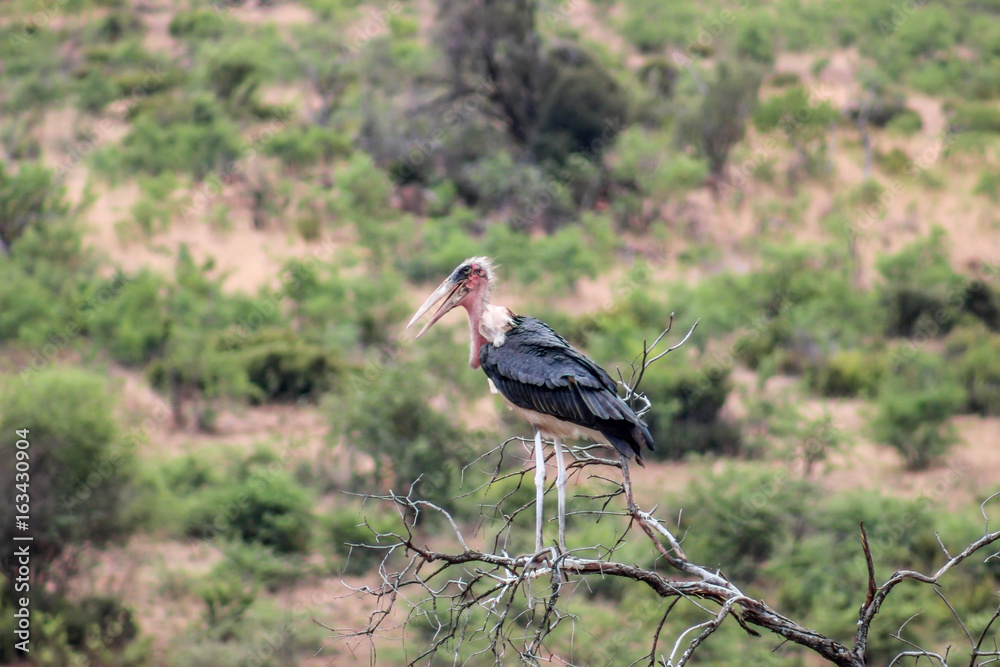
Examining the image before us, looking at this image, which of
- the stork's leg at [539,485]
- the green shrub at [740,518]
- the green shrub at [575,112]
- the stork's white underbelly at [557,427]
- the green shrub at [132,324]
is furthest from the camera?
the green shrub at [575,112]

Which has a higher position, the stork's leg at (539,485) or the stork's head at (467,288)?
the stork's head at (467,288)

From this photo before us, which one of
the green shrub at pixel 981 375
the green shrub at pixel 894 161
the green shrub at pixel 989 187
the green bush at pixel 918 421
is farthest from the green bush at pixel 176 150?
the green shrub at pixel 989 187

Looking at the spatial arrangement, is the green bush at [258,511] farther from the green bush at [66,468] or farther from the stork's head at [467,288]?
the stork's head at [467,288]

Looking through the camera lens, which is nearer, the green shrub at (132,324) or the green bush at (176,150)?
the green shrub at (132,324)

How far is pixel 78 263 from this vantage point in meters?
19.9

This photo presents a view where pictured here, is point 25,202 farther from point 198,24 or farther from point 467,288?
point 467,288

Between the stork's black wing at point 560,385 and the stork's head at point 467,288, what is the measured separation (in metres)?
0.29

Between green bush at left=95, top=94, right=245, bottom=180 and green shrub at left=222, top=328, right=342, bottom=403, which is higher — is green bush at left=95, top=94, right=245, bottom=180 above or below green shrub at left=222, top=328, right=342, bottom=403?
above

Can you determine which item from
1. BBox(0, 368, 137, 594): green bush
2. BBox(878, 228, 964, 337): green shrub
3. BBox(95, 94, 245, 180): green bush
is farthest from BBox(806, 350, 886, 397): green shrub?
BBox(95, 94, 245, 180): green bush

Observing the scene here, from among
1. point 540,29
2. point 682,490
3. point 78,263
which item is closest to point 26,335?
point 78,263

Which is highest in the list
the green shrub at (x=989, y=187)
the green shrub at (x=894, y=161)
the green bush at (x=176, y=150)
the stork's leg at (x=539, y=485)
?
the stork's leg at (x=539, y=485)

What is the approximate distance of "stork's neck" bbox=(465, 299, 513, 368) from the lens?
6.30 m

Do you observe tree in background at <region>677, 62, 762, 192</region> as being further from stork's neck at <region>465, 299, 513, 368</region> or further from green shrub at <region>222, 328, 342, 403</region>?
stork's neck at <region>465, 299, 513, 368</region>

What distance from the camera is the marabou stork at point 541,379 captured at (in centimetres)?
578
